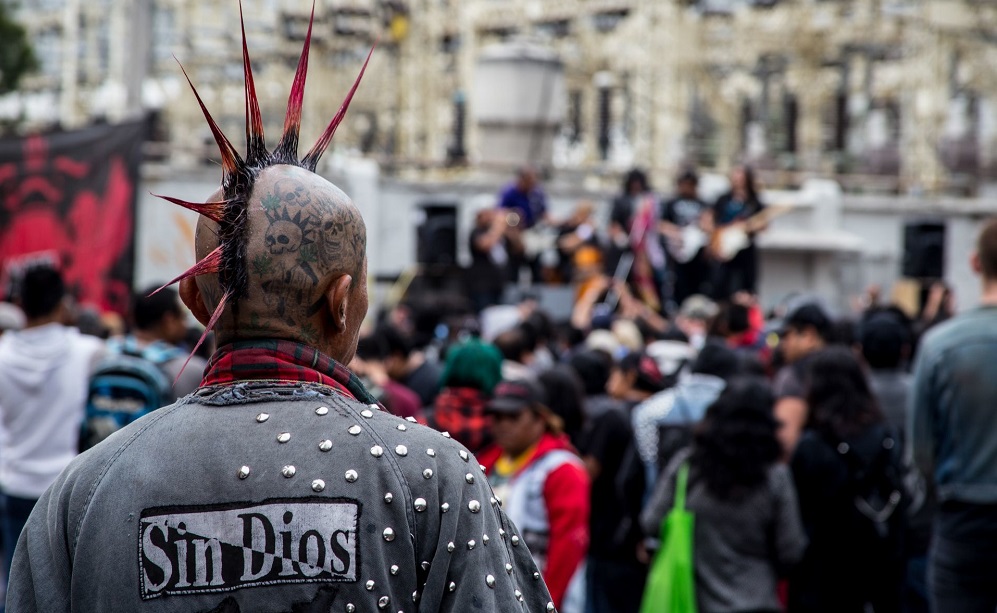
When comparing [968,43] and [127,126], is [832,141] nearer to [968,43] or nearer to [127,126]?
[968,43]

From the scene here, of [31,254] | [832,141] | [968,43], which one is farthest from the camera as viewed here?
[832,141]

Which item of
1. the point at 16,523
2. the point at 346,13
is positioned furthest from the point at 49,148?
the point at 346,13

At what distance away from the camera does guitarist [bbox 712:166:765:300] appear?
46.6 ft

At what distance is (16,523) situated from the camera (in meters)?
6.14

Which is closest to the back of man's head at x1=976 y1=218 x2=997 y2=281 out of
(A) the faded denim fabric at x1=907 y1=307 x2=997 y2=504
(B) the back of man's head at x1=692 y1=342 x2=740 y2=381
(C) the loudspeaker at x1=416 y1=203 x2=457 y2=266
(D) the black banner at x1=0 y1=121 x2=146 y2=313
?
(A) the faded denim fabric at x1=907 y1=307 x2=997 y2=504

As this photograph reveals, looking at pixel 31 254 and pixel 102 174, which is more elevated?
pixel 102 174

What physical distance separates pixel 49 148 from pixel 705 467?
674 centimetres

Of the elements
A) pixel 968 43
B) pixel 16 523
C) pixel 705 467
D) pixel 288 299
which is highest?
pixel 968 43

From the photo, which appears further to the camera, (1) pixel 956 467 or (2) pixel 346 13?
(2) pixel 346 13

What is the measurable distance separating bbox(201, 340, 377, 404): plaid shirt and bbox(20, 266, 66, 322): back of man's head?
4.15 meters

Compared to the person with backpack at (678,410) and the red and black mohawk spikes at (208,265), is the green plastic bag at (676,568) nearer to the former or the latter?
the person with backpack at (678,410)

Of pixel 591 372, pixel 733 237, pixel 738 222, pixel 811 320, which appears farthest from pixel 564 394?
pixel 738 222

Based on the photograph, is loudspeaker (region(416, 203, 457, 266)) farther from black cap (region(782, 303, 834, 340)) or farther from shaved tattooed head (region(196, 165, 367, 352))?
shaved tattooed head (region(196, 165, 367, 352))

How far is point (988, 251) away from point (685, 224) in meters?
9.37
